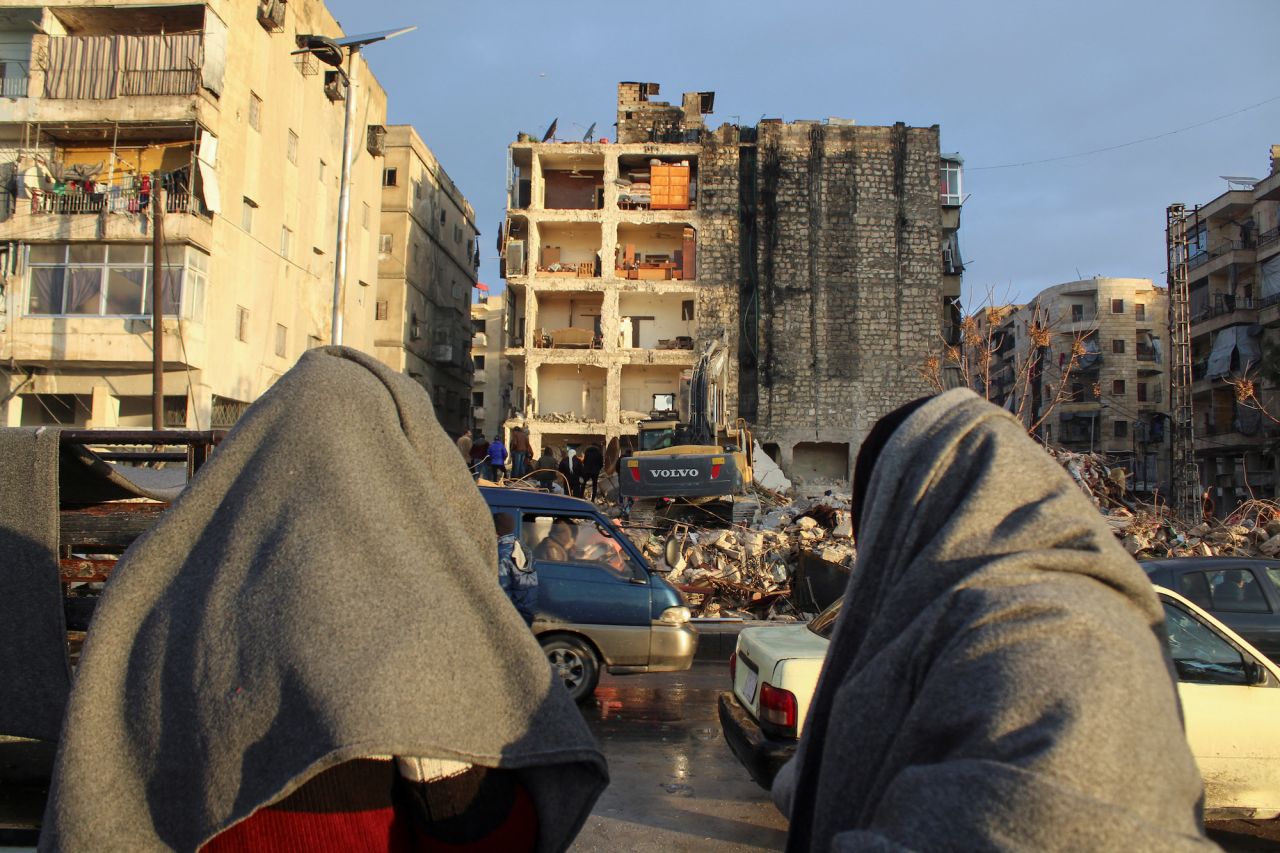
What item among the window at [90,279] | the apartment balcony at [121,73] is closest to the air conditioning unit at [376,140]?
the apartment balcony at [121,73]

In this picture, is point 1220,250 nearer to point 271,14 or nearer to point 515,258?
point 515,258

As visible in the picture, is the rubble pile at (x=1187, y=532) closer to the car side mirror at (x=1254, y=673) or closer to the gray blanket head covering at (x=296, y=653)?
the car side mirror at (x=1254, y=673)

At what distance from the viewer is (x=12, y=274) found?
993 inches

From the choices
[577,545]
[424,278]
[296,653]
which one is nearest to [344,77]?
[577,545]

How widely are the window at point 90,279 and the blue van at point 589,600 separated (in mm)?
20622

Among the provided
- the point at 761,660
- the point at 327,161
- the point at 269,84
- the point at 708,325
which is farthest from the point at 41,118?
the point at 761,660

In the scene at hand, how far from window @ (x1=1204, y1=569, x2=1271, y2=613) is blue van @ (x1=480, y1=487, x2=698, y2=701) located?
13.9 feet

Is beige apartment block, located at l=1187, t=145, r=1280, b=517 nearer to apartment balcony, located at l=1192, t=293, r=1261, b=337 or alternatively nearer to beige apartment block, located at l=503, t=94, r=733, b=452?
apartment balcony, located at l=1192, t=293, r=1261, b=337

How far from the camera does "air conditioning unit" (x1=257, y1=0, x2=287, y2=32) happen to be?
28.7 m

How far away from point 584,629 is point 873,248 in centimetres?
3427

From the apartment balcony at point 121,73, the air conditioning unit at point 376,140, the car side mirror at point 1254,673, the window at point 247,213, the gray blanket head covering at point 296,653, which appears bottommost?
the car side mirror at point 1254,673

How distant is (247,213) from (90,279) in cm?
486

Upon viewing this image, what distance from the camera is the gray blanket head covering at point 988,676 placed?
1.06 m

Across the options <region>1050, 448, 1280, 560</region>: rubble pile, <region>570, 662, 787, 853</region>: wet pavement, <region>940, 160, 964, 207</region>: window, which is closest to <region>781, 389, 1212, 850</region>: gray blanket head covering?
<region>570, 662, 787, 853</region>: wet pavement
